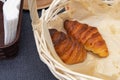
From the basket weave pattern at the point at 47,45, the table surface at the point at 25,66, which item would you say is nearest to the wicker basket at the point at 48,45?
the basket weave pattern at the point at 47,45

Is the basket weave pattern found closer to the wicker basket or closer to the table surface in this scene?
the wicker basket

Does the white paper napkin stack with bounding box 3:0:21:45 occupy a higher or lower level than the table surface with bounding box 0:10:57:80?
higher

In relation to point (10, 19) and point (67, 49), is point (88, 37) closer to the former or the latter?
point (67, 49)

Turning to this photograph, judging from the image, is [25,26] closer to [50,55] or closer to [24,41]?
[24,41]

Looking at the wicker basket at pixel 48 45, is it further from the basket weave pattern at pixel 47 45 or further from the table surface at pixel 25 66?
the table surface at pixel 25 66

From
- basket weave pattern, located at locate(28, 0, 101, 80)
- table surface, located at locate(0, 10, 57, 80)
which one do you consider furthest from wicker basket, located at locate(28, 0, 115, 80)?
table surface, located at locate(0, 10, 57, 80)

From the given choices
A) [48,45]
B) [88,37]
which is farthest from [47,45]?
[88,37]

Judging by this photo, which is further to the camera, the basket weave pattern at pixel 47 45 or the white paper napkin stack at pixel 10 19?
the white paper napkin stack at pixel 10 19
